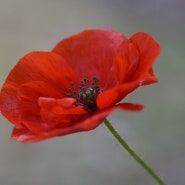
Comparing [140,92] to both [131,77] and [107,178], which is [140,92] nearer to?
[107,178]

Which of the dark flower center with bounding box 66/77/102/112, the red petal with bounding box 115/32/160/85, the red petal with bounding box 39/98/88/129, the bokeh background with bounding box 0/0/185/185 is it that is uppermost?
the red petal with bounding box 115/32/160/85

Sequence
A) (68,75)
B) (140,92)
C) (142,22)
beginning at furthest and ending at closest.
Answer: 1. (142,22)
2. (140,92)
3. (68,75)

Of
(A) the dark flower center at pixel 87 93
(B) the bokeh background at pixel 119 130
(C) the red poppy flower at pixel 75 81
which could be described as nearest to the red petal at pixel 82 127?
(C) the red poppy flower at pixel 75 81

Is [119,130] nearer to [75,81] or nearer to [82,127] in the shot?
[75,81]

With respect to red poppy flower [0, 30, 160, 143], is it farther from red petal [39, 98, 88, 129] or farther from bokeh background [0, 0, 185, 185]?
bokeh background [0, 0, 185, 185]

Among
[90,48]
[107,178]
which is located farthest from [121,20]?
[90,48]

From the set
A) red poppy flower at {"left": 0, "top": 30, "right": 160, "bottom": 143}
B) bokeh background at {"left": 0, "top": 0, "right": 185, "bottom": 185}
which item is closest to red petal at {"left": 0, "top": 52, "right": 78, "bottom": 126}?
red poppy flower at {"left": 0, "top": 30, "right": 160, "bottom": 143}
